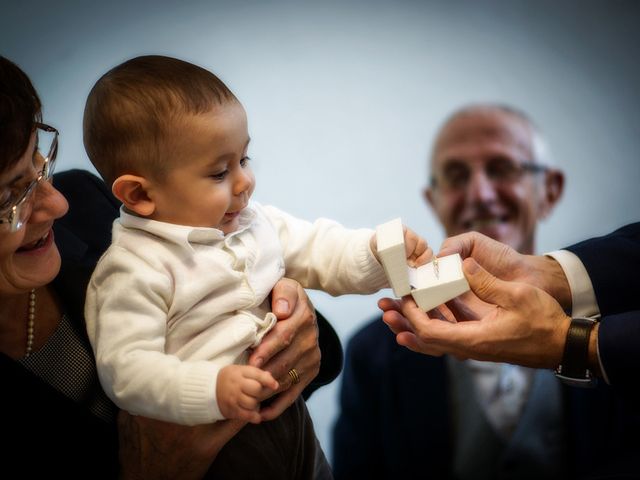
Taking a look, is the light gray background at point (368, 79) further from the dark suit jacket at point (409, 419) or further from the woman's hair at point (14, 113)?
the woman's hair at point (14, 113)

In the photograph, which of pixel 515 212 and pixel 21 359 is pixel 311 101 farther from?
pixel 21 359

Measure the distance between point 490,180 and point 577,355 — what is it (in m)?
1.70

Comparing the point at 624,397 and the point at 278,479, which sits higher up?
the point at 624,397

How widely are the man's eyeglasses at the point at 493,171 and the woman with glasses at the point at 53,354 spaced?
1.79 meters

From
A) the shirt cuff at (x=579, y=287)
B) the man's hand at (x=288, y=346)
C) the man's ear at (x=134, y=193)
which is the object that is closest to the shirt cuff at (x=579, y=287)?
the shirt cuff at (x=579, y=287)

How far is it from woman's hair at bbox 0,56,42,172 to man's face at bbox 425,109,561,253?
211 cm

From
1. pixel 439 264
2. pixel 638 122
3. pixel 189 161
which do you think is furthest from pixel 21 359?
pixel 638 122

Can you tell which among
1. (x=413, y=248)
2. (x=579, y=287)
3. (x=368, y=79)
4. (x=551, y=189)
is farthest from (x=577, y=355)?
(x=368, y=79)

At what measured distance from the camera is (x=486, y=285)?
127cm

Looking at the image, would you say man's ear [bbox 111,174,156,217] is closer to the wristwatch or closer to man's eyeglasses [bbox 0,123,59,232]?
man's eyeglasses [bbox 0,123,59,232]

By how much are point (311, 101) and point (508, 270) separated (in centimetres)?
202

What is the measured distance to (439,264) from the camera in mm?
1226

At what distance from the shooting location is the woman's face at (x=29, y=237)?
1058 mm

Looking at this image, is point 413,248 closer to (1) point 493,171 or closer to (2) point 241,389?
(2) point 241,389
